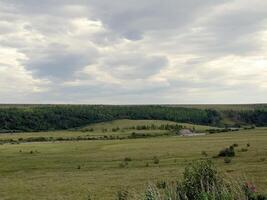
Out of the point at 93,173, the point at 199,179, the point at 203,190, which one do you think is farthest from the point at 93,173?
the point at 203,190

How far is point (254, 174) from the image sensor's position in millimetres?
32594

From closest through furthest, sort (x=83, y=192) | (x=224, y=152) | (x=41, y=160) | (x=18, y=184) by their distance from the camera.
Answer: (x=83, y=192), (x=18, y=184), (x=224, y=152), (x=41, y=160)

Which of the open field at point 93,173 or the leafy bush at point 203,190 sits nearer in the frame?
the leafy bush at point 203,190

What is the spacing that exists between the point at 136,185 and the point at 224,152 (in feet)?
62.0

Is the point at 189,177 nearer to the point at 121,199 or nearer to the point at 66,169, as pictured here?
the point at 121,199

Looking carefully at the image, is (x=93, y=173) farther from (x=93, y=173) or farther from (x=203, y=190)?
(x=203, y=190)

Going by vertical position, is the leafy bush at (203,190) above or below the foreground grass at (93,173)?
above

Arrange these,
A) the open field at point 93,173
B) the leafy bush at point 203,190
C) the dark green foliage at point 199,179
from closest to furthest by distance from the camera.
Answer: the leafy bush at point 203,190
the dark green foliage at point 199,179
the open field at point 93,173

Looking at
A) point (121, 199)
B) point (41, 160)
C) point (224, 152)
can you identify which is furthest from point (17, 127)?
point (121, 199)

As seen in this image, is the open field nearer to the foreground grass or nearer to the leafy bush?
the foreground grass

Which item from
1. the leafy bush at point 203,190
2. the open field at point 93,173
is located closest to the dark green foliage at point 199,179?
the leafy bush at point 203,190

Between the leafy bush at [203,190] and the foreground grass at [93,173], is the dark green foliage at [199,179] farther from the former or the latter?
the foreground grass at [93,173]

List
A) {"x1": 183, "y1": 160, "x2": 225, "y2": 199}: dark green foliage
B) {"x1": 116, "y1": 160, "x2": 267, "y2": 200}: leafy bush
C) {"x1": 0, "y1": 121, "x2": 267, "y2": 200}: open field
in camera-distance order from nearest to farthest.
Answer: {"x1": 116, "y1": 160, "x2": 267, "y2": 200}: leafy bush
{"x1": 183, "y1": 160, "x2": 225, "y2": 199}: dark green foliage
{"x1": 0, "y1": 121, "x2": 267, "y2": 200}: open field

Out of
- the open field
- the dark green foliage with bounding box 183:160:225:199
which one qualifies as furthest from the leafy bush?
the open field
